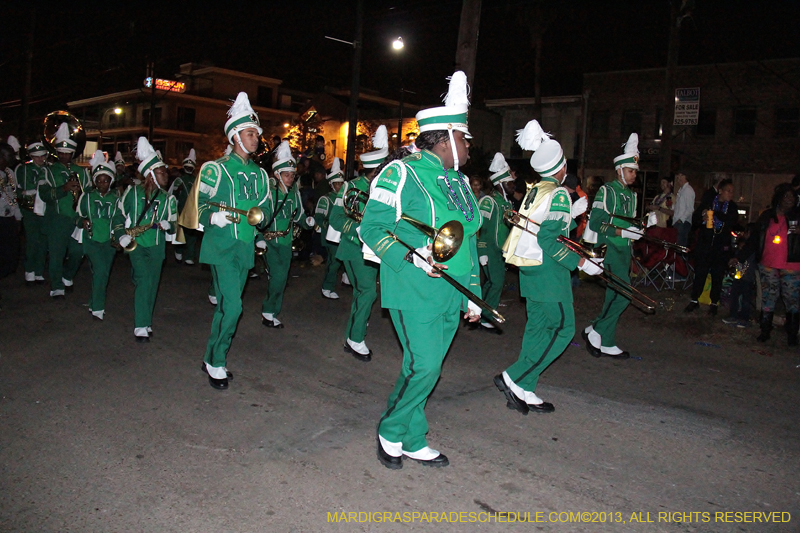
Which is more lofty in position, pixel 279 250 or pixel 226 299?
pixel 279 250

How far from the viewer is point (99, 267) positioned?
334 inches

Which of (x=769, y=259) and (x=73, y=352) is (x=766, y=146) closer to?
(x=769, y=259)

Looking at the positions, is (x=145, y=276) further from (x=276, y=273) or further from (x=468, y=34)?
(x=468, y=34)

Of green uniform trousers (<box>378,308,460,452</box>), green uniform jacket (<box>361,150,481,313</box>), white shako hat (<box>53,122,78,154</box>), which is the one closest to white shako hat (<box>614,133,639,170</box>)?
green uniform jacket (<box>361,150,481,313</box>)

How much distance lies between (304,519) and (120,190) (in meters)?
6.26

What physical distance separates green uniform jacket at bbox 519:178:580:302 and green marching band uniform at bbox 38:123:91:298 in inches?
300

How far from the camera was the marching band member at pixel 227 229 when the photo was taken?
18.8 ft

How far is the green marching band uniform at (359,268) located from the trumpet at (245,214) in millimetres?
1405

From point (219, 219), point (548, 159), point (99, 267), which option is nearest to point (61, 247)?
point (99, 267)

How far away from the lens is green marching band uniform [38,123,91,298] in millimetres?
9948

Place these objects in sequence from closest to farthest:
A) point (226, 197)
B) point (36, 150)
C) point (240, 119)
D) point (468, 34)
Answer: point (226, 197) < point (240, 119) < point (36, 150) < point (468, 34)

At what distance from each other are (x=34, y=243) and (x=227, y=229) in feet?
23.0

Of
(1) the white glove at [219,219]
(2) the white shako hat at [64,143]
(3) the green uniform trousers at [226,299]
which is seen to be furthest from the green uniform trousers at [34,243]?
(1) the white glove at [219,219]

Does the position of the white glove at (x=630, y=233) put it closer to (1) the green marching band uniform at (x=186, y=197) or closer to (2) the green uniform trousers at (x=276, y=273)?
(2) the green uniform trousers at (x=276, y=273)
